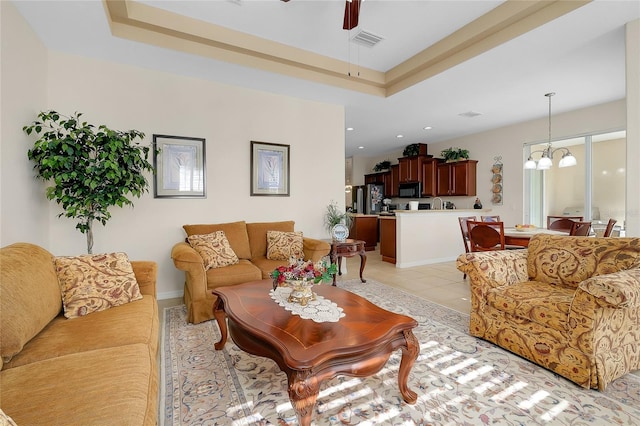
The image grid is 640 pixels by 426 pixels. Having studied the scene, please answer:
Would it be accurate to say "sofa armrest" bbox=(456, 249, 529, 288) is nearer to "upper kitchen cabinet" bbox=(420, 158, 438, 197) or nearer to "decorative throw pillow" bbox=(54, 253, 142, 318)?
"decorative throw pillow" bbox=(54, 253, 142, 318)

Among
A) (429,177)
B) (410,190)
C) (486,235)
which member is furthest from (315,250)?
(410,190)

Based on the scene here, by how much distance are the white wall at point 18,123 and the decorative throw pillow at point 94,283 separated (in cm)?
70

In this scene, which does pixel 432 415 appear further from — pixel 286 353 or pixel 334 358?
pixel 286 353

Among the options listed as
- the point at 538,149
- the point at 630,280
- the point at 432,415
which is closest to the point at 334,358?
the point at 432,415

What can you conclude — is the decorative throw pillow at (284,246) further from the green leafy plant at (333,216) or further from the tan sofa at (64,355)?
the tan sofa at (64,355)

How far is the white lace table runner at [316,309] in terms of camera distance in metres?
1.82

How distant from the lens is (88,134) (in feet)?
9.36

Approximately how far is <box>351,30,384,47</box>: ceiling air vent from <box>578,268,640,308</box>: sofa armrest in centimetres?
299

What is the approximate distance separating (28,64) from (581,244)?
4965mm

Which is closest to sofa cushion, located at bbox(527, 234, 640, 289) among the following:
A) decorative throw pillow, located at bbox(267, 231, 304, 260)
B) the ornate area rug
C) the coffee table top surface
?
the ornate area rug

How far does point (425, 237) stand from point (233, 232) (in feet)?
12.0

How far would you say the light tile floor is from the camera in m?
3.56

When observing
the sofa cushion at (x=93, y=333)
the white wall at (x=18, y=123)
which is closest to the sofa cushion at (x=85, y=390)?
the sofa cushion at (x=93, y=333)

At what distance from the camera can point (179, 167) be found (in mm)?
3811
